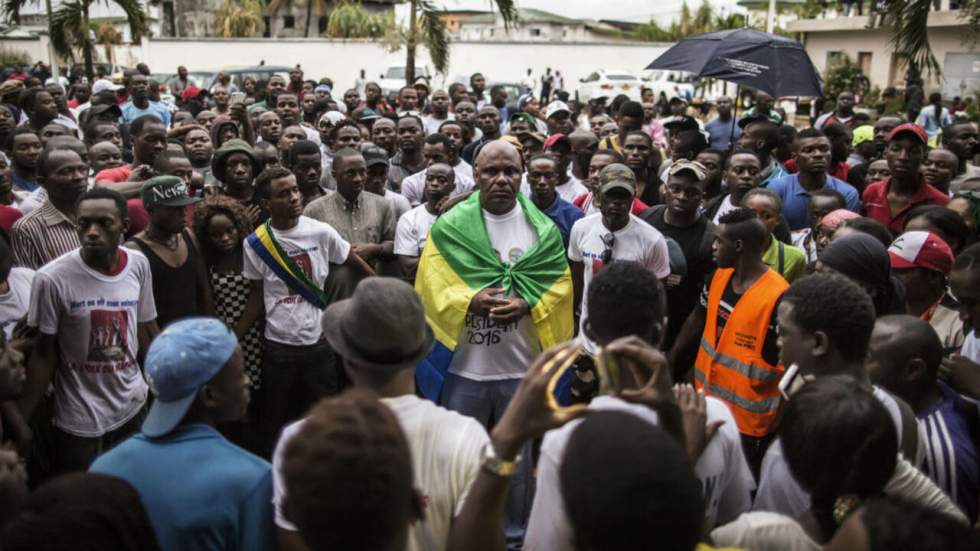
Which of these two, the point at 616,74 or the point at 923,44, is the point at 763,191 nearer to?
the point at 923,44

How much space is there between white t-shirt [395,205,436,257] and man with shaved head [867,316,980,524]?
125 inches

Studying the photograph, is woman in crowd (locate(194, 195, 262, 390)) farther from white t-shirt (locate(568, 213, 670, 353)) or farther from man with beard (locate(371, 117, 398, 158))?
man with beard (locate(371, 117, 398, 158))

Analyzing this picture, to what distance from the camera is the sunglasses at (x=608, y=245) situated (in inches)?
192

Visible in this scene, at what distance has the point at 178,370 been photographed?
90.0 inches

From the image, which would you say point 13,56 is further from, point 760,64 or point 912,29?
point 912,29

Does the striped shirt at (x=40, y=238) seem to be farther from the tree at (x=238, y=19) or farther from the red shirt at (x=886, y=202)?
the tree at (x=238, y=19)

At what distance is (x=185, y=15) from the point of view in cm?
4016

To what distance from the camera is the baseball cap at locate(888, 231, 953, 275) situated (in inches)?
153

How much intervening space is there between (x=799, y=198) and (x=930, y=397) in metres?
3.80

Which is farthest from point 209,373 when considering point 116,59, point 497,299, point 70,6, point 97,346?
point 116,59

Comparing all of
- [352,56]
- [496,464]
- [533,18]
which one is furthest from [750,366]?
[533,18]

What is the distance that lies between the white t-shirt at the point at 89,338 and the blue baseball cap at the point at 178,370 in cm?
167

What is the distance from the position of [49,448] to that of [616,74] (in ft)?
96.2

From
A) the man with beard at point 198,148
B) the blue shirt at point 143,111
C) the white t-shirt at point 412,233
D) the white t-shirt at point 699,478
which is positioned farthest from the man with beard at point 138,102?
the white t-shirt at point 699,478
